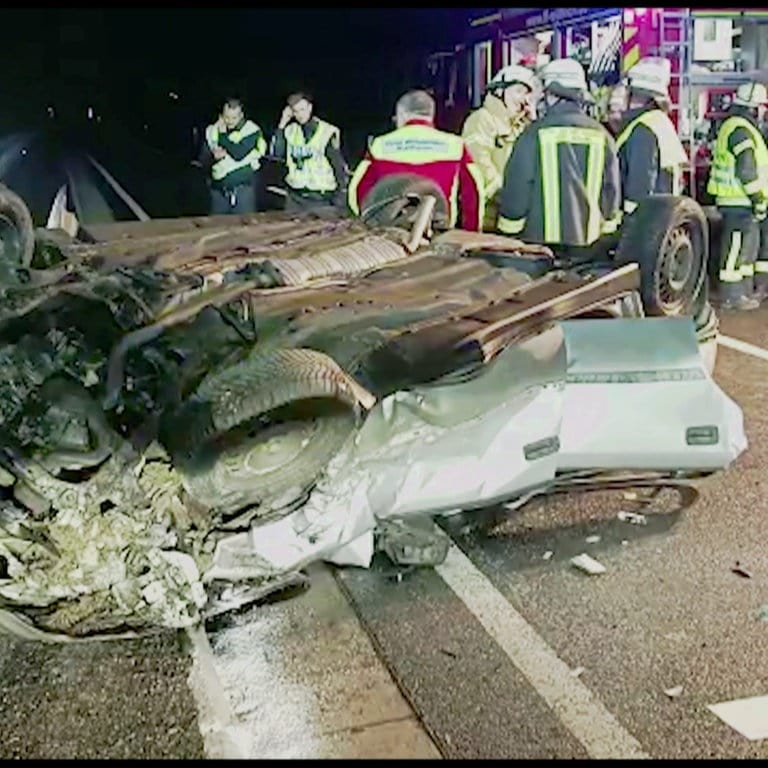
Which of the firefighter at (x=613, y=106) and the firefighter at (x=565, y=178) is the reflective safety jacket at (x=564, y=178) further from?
the firefighter at (x=613, y=106)

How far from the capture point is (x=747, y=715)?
3248mm

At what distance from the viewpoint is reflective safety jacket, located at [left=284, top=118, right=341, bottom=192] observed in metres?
10.2

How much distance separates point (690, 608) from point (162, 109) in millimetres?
28365

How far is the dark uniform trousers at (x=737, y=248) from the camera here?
349 inches

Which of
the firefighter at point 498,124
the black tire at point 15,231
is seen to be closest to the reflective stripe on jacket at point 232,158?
the firefighter at point 498,124

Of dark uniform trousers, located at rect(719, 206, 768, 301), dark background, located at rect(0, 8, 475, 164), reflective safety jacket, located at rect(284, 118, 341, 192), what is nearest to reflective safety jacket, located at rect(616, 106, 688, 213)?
dark uniform trousers, located at rect(719, 206, 768, 301)

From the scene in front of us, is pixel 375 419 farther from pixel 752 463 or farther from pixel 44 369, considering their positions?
pixel 752 463

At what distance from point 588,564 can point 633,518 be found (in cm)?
51

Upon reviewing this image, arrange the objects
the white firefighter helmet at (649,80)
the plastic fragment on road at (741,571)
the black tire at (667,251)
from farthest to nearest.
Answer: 1. the white firefighter helmet at (649,80)
2. the black tire at (667,251)
3. the plastic fragment on road at (741,571)

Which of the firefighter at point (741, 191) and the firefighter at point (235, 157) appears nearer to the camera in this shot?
the firefighter at point (741, 191)

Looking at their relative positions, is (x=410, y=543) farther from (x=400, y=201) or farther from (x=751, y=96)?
(x=751, y=96)

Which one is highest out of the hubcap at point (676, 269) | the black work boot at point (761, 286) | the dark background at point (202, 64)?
the dark background at point (202, 64)

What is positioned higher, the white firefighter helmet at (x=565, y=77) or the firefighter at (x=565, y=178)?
the white firefighter helmet at (x=565, y=77)

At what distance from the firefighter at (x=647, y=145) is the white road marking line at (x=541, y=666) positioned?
3.83 metres
